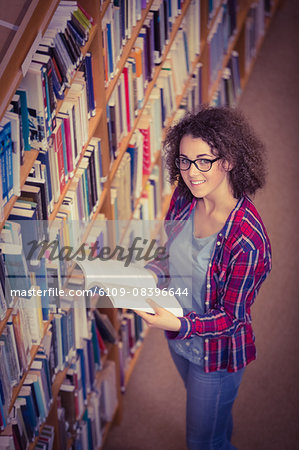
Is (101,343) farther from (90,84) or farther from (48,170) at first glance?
(90,84)

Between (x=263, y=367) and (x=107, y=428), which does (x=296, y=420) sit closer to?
(x=263, y=367)

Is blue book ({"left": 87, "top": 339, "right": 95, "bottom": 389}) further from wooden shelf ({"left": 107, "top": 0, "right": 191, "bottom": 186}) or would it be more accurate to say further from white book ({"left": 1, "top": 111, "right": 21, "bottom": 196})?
white book ({"left": 1, "top": 111, "right": 21, "bottom": 196})

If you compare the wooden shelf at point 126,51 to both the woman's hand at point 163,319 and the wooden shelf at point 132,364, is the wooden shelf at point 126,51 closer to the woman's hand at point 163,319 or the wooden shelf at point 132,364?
the woman's hand at point 163,319

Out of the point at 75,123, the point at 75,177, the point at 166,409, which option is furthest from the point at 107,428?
the point at 75,123

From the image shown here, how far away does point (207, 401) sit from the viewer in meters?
2.34

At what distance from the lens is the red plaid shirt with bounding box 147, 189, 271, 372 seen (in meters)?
2.05

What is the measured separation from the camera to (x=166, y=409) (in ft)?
10.7

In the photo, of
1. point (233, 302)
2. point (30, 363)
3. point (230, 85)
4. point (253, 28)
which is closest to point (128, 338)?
point (30, 363)

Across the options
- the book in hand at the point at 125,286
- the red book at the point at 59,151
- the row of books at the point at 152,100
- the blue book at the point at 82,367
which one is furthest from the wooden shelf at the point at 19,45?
the blue book at the point at 82,367

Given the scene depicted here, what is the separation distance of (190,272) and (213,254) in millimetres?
153

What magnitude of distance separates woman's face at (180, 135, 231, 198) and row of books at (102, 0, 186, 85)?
59cm

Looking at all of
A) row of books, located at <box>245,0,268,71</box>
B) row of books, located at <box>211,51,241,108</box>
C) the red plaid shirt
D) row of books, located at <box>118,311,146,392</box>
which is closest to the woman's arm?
the red plaid shirt

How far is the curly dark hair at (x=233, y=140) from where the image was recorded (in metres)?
2.10

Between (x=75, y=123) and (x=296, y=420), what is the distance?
1839 millimetres
